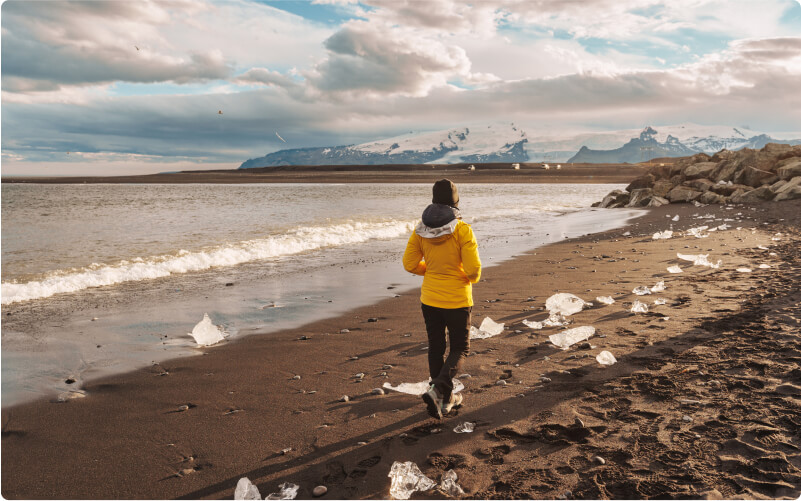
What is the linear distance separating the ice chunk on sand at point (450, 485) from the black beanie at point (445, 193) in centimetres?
276

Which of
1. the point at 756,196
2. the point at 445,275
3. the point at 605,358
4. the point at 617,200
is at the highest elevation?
the point at 445,275

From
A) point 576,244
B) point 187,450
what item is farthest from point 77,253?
point 576,244

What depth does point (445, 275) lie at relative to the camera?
17.0 ft

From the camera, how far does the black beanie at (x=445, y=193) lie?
5.09m

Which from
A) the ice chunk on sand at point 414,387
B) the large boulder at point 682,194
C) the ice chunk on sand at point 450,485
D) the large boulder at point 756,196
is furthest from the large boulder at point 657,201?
the ice chunk on sand at point 450,485

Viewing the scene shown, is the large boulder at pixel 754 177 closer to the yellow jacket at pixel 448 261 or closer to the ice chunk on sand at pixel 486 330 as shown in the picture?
the ice chunk on sand at pixel 486 330

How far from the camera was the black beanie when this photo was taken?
509cm

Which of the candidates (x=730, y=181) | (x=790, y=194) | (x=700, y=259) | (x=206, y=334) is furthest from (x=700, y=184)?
(x=206, y=334)

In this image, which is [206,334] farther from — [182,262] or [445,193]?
[182,262]

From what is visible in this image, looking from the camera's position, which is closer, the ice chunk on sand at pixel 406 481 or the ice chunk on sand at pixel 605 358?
the ice chunk on sand at pixel 406 481

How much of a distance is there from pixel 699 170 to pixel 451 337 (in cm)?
4065

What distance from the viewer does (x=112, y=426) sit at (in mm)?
4934

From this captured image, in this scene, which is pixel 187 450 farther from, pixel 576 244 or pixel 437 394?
pixel 576 244

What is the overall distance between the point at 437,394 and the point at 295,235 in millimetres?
17984
